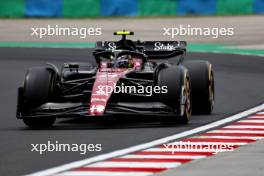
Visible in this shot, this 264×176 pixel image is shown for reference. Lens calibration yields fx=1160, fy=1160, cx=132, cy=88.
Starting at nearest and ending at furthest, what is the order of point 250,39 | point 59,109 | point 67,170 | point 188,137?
point 67,170, point 188,137, point 59,109, point 250,39

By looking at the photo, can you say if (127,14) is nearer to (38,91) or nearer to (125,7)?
(125,7)

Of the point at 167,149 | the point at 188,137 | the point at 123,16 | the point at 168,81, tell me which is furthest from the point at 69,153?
the point at 123,16

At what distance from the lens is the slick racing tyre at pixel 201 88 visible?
1534cm


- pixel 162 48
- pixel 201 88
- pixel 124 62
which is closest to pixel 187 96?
pixel 124 62

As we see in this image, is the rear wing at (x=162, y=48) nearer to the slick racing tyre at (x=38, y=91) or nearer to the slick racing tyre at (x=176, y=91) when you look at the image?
the slick racing tyre at (x=176, y=91)

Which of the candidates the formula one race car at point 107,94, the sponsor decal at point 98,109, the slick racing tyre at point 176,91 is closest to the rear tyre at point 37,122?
the formula one race car at point 107,94

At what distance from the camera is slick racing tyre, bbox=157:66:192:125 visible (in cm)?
1370

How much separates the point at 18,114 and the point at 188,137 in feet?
7.50

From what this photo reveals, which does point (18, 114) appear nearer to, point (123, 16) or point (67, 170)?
point (67, 170)

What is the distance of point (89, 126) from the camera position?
14031 millimetres

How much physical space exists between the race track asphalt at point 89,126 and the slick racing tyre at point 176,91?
0.44 feet

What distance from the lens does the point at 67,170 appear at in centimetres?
1014

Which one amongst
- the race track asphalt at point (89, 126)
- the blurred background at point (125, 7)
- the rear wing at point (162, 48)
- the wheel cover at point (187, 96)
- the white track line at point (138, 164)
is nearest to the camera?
the white track line at point (138, 164)

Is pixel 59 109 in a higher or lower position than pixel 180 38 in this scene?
lower
